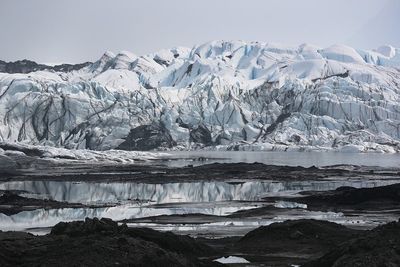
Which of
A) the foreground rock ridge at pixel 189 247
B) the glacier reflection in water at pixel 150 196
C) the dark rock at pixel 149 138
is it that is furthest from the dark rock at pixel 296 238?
the dark rock at pixel 149 138

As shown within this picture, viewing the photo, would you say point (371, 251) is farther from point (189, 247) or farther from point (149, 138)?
point (149, 138)

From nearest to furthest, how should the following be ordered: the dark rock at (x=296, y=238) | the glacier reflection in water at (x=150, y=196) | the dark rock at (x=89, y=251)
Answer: the dark rock at (x=89, y=251) → the dark rock at (x=296, y=238) → the glacier reflection in water at (x=150, y=196)

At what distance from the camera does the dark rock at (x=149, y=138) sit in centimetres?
18512

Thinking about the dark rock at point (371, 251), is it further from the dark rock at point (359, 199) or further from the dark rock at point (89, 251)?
the dark rock at point (359, 199)

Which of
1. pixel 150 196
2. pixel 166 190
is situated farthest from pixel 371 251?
pixel 166 190

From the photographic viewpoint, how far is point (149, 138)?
190000mm

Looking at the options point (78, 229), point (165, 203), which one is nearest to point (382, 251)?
point (78, 229)

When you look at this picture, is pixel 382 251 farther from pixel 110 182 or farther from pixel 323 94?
pixel 323 94

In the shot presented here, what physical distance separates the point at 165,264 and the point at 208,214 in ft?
65.5

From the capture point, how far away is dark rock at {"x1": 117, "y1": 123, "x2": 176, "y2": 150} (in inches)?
7288

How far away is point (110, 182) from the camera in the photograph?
6109 centimetres

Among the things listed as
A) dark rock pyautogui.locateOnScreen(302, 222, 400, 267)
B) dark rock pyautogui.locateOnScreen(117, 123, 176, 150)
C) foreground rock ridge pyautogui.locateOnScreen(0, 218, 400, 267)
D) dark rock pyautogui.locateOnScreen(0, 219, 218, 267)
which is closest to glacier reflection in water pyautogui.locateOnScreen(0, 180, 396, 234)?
foreground rock ridge pyautogui.locateOnScreen(0, 218, 400, 267)

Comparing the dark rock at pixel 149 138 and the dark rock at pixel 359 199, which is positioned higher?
the dark rock at pixel 149 138

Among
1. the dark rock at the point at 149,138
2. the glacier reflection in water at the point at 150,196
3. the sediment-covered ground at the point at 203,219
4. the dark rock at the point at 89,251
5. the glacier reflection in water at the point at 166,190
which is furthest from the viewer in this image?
the dark rock at the point at 149,138
